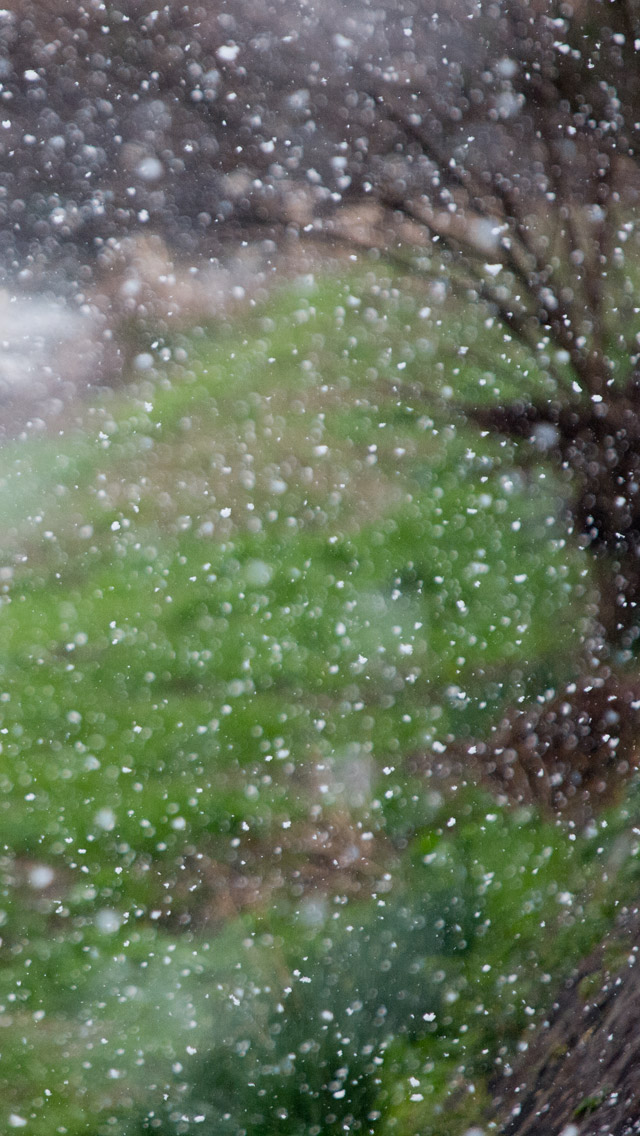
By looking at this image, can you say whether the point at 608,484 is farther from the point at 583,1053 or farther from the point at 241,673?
the point at 583,1053

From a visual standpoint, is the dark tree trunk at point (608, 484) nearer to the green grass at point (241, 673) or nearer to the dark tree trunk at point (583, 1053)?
the green grass at point (241, 673)

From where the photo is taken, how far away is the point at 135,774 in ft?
1.78

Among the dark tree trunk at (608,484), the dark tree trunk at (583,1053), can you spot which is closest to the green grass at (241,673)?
the dark tree trunk at (608,484)

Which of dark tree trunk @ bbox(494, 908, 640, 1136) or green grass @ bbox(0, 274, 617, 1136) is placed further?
dark tree trunk @ bbox(494, 908, 640, 1136)

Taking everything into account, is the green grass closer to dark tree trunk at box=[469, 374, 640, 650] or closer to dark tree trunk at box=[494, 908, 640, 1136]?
dark tree trunk at box=[469, 374, 640, 650]

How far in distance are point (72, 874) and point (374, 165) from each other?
1.51 feet

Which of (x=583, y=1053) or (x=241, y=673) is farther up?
(x=241, y=673)

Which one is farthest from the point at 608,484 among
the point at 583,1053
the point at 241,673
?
the point at 583,1053


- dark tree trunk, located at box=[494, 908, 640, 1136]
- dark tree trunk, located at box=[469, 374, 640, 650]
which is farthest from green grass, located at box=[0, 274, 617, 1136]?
dark tree trunk, located at box=[494, 908, 640, 1136]

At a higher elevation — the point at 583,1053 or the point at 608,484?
the point at 608,484

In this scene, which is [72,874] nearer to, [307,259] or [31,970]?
[31,970]

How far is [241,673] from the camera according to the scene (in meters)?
0.55

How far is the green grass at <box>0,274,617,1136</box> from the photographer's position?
1.77 ft

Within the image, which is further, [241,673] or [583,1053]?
[583,1053]
